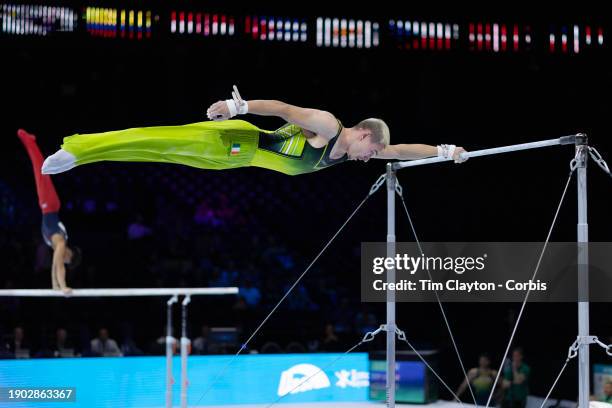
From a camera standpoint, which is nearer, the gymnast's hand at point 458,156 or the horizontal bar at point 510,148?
the horizontal bar at point 510,148

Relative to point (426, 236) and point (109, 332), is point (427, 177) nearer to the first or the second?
point (426, 236)

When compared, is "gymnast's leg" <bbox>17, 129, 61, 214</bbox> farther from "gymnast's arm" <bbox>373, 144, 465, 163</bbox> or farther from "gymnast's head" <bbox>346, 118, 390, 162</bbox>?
"gymnast's arm" <bbox>373, 144, 465, 163</bbox>

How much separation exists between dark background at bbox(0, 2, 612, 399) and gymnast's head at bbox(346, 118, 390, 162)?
14.6 feet

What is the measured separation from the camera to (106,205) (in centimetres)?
970

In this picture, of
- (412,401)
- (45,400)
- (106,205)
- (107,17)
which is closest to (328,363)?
(412,401)

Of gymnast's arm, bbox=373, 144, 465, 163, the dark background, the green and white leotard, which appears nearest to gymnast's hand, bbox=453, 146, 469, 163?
gymnast's arm, bbox=373, 144, 465, 163

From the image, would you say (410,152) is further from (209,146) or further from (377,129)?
(209,146)

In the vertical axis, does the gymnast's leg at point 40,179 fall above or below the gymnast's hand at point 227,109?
below

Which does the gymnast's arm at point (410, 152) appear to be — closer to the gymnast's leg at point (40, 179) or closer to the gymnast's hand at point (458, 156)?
the gymnast's hand at point (458, 156)

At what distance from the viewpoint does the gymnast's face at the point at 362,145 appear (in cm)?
478

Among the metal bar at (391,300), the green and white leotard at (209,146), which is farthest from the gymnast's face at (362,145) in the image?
the metal bar at (391,300)

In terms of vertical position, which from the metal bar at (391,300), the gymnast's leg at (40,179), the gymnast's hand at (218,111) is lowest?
the metal bar at (391,300)

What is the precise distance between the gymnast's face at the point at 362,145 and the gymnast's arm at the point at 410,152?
0.51 ft

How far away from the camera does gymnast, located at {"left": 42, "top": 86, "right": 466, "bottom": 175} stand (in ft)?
14.5
